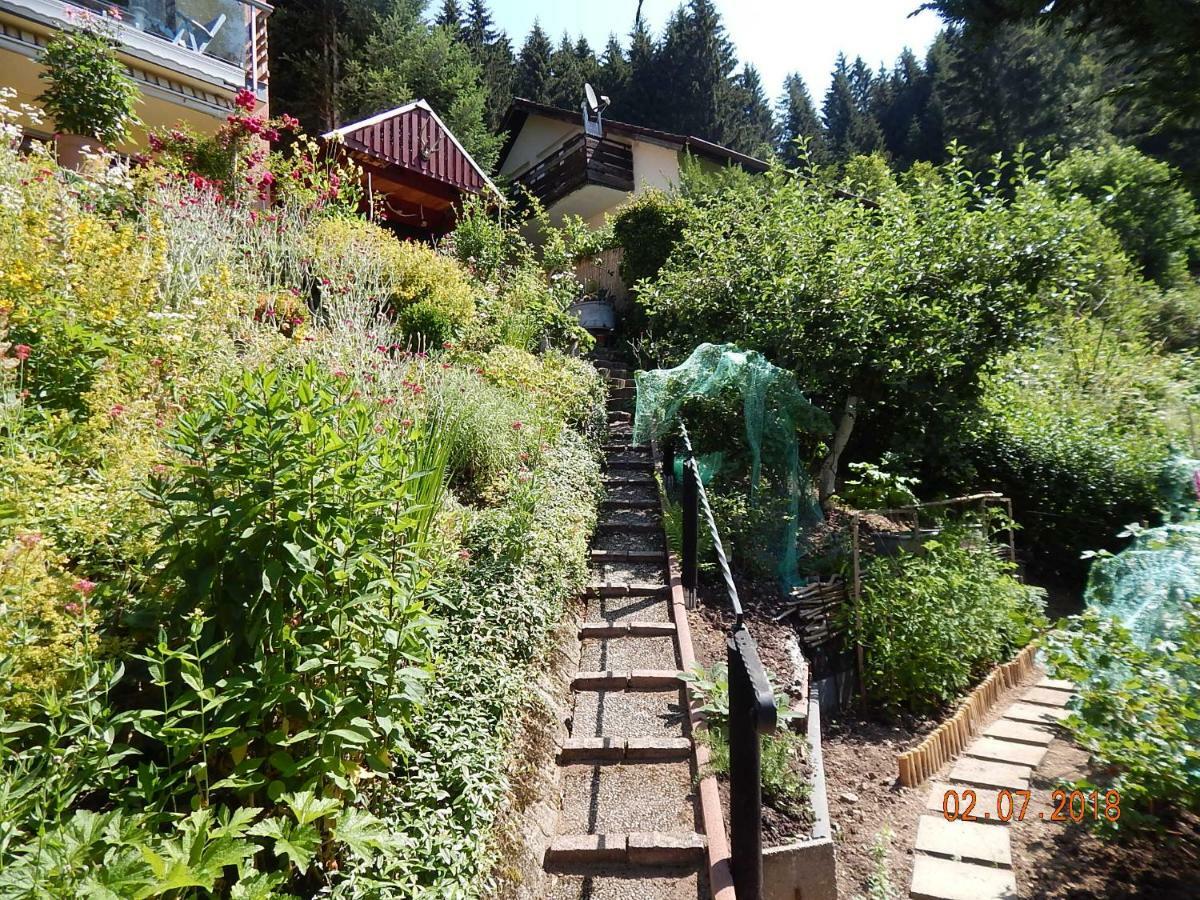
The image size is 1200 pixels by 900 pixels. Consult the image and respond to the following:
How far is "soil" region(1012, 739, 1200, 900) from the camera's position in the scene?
2.85 m

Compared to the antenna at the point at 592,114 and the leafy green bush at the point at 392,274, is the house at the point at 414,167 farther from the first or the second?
the antenna at the point at 592,114

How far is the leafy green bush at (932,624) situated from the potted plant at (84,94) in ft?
28.6

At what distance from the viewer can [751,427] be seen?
20.0 ft

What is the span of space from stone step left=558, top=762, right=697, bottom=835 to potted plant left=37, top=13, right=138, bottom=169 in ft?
25.5

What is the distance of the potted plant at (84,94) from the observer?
6645 mm

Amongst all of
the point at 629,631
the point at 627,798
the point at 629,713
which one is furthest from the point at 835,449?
the point at 627,798

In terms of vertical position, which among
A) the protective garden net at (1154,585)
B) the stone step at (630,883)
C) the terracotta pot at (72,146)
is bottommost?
the stone step at (630,883)

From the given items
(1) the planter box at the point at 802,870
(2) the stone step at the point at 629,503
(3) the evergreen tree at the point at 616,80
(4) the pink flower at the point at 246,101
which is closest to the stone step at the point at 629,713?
Answer: (1) the planter box at the point at 802,870

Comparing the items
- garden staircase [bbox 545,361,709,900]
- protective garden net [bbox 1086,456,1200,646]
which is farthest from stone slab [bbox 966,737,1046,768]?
garden staircase [bbox 545,361,709,900]

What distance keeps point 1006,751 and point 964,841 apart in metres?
1.18

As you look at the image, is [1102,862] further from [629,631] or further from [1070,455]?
[1070,455]

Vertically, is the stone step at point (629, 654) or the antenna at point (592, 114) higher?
the antenna at point (592, 114)

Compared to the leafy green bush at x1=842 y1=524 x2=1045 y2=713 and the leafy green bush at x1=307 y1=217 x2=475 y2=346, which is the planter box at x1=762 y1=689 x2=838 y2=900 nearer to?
the leafy green bush at x1=842 y1=524 x2=1045 y2=713

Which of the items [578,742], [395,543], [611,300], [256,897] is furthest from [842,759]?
[611,300]
